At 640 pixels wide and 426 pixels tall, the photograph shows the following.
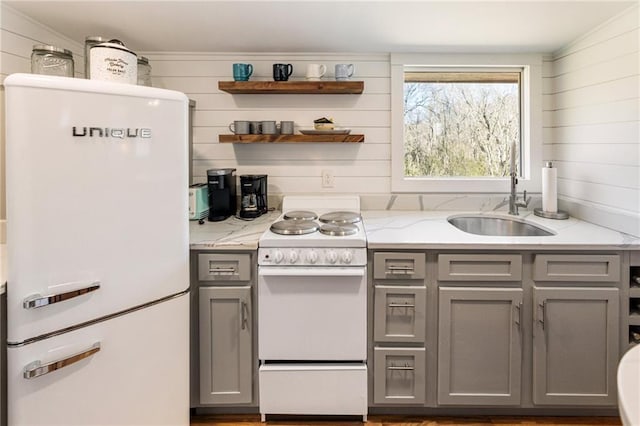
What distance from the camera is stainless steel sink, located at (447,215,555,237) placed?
2348mm

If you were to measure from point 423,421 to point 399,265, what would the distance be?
799 mm

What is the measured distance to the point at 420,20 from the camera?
6.51 feet

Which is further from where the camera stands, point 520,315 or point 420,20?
point 420,20

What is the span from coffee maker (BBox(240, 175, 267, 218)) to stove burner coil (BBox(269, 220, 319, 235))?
1.33ft

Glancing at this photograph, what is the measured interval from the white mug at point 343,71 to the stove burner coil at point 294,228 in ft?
3.22

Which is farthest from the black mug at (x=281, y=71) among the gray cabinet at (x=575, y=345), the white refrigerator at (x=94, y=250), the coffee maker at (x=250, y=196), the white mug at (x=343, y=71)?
the gray cabinet at (x=575, y=345)

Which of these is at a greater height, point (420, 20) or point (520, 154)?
point (420, 20)

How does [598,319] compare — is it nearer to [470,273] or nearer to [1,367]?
[470,273]

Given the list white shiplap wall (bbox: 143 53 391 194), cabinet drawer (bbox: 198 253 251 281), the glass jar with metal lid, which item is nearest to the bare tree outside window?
white shiplap wall (bbox: 143 53 391 194)

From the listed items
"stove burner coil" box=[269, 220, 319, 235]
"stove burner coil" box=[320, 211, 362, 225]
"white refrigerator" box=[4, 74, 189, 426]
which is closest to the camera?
"white refrigerator" box=[4, 74, 189, 426]

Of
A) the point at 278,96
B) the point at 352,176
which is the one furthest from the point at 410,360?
the point at 278,96

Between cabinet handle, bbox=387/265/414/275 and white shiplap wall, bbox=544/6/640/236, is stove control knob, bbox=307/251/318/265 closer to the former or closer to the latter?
cabinet handle, bbox=387/265/414/275

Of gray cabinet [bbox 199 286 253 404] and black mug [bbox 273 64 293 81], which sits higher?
black mug [bbox 273 64 293 81]

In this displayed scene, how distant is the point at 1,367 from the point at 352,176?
78.2 inches
